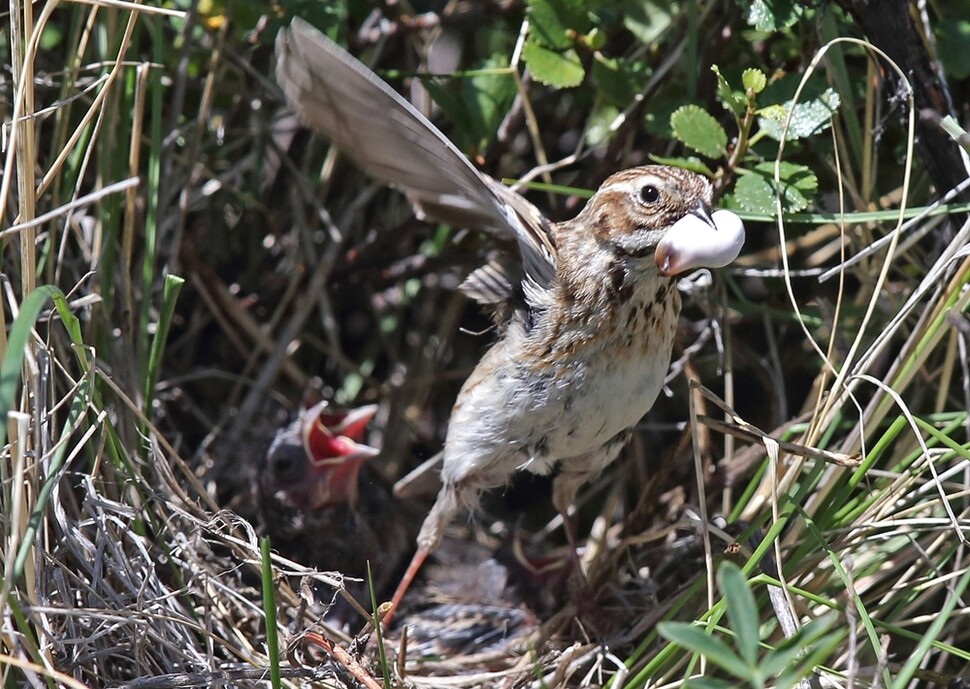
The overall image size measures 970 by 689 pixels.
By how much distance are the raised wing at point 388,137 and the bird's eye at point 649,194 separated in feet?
0.77

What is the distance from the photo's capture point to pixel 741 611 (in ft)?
4.24

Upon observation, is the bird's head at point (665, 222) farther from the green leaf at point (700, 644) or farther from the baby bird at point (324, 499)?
the baby bird at point (324, 499)

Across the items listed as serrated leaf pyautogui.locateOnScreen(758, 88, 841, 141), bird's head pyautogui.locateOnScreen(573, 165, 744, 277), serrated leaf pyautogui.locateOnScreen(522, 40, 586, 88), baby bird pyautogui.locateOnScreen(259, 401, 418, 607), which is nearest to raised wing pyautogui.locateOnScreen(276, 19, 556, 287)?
bird's head pyautogui.locateOnScreen(573, 165, 744, 277)

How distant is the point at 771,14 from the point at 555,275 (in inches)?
27.8

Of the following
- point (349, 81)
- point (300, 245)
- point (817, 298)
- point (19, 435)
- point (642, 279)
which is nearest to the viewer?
point (19, 435)

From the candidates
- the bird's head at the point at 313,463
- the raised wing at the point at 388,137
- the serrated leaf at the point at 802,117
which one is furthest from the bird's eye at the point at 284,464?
the serrated leaf at the point at 802,117

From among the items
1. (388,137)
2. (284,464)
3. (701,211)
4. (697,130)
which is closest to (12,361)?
(388,137)

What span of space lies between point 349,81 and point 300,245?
1216 mm

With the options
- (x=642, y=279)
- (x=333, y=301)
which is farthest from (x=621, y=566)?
(x=333, y=301)

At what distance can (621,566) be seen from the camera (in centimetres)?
278

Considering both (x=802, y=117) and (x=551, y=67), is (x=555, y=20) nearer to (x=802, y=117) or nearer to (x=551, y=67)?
(x=551, y=67)

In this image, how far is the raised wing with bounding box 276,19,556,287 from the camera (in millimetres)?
1903

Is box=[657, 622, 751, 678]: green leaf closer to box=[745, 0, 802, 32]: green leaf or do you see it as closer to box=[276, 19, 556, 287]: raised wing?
box=[276, 19, 556, 287]: raised wing

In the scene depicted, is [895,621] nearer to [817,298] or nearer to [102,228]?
[817,298]
